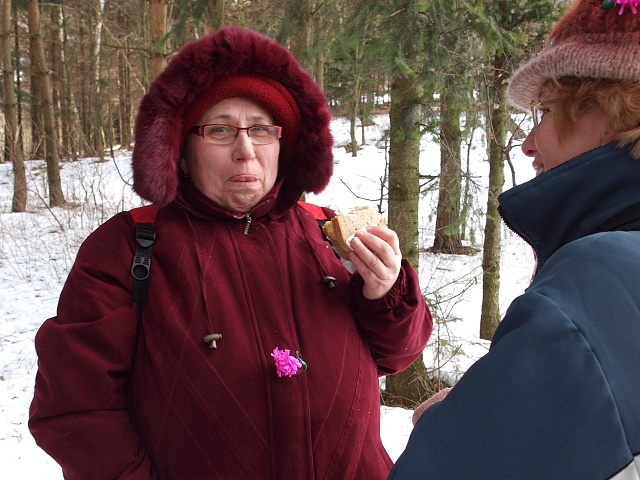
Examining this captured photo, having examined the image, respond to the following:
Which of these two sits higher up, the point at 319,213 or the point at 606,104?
the point at 606,104

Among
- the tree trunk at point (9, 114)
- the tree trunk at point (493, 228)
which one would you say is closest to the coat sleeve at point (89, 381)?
the tree trunk at point (493, 228)

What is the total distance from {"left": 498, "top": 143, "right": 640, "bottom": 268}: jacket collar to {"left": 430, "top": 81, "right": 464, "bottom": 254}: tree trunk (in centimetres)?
307

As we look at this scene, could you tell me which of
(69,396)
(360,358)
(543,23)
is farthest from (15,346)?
(543,23)

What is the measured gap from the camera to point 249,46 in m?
1.87

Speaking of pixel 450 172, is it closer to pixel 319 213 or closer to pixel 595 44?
pixel 319 213

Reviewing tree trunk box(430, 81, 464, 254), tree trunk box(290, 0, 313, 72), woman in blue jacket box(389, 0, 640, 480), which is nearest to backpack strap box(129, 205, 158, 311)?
woman in blue jacket box(389, 0, 640, 480)

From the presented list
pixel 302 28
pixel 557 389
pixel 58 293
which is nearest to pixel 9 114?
pixel 58 293

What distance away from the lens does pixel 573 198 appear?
3.48 feet

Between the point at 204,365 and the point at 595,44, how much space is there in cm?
140

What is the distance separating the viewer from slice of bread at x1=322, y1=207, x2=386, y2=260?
1.91 meters

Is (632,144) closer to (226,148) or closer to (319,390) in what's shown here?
(319,390)

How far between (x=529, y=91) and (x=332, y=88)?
73.3ft

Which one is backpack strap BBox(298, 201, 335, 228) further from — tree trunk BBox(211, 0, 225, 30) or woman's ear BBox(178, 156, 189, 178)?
tree trunk BBox(211, 0, 225, 30)

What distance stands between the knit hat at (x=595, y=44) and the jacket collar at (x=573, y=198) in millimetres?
174
